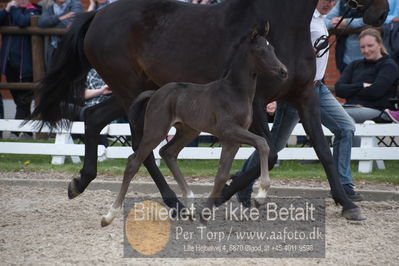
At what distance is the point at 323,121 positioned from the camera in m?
7.17

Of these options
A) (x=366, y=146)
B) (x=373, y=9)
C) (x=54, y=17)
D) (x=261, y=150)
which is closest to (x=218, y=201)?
(x=261, y=150)

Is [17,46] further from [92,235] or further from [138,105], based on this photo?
[92,235]

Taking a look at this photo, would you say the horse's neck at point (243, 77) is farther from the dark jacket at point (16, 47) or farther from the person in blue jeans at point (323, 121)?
the dark jacket at point (16, 47)

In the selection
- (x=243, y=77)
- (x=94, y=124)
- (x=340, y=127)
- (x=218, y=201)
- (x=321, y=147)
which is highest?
(x=243, y=77)

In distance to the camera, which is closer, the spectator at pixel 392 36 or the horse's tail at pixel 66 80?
the horse's tail at pixel 66 80

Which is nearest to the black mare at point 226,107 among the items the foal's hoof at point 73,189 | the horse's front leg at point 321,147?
the horse's front leg at point 321,147

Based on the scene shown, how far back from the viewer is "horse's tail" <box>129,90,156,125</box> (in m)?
5.89

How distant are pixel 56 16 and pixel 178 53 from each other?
17.7 ft

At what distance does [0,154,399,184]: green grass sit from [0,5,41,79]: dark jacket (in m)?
1.72

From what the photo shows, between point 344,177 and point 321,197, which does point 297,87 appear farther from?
point 321,197

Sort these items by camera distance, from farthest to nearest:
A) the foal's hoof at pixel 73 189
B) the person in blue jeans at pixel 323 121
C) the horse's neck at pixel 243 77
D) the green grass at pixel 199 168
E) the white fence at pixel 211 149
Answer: the white fence at pixel 211 149 → the green grass at pixel 199 168 → the foal's hoof at pixel 73 189 → the person in blue jeans at pixel 323 121 → the horse's neck at pixel 243 77

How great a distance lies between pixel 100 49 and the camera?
691 cm

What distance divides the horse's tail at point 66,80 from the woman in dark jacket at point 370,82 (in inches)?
145

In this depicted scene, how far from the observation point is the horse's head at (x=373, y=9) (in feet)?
20.7
